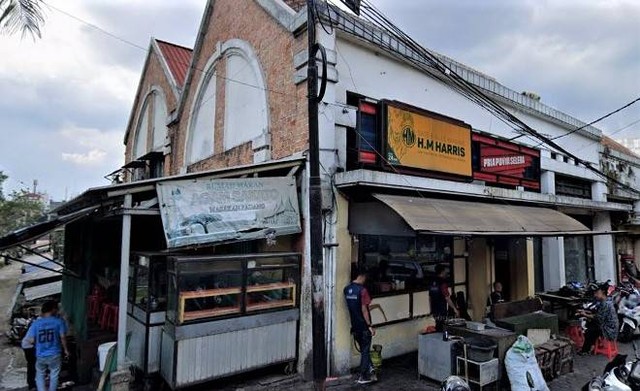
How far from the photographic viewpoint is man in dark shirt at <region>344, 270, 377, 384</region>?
7289mm

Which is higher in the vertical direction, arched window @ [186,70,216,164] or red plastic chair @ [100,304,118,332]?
arched window @ [186,70,216,164]

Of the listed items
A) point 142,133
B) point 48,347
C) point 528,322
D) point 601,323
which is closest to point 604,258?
point 601,323

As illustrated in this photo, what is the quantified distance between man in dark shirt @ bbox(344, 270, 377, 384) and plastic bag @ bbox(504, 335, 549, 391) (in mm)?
2383

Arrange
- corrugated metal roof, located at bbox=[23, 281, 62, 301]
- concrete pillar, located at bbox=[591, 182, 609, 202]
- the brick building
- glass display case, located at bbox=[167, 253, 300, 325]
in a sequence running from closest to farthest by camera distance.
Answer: glass display case, located at bbox=[167, 253, 300, 325] < the brick building < corrugated metal roof, located at bbox=[23, 281, 62, 301] < concrete pillar, located at bbox=[591, 182, 609, 202]

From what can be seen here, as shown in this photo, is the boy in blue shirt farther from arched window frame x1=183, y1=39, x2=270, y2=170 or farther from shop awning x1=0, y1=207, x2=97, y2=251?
arched window frame x1=183, y1=39, x2=270, y2=170

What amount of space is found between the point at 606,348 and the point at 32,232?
12161 mm

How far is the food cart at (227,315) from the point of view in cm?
655

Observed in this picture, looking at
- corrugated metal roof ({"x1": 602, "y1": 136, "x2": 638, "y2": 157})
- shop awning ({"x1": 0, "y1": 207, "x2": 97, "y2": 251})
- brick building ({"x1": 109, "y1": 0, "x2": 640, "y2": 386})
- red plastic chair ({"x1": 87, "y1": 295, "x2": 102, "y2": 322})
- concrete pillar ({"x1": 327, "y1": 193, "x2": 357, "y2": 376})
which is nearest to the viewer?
shop awning ({"x1": 0, "y1": 207, "x2": 97, "y2": 251})

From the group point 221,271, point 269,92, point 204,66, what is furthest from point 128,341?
point 204,66

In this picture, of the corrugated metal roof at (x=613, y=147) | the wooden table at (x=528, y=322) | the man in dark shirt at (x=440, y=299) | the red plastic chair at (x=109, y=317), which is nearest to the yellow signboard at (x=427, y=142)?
the man in dark shirt at (x=440, y=299)

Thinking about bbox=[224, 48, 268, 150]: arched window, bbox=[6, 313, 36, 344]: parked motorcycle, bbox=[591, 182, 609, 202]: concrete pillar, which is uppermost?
bbox=[224, 48, 268, 150]: arched window

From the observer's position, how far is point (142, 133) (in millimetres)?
20547

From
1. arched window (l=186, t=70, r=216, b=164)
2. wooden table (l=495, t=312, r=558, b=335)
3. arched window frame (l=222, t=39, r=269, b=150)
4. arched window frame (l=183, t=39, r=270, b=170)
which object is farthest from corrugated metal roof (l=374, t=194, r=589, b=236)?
arched window (l=186, t=70, r=216, b=164)

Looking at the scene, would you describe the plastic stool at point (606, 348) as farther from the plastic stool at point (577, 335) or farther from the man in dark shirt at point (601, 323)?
the plastic stool at point (577, 335)
